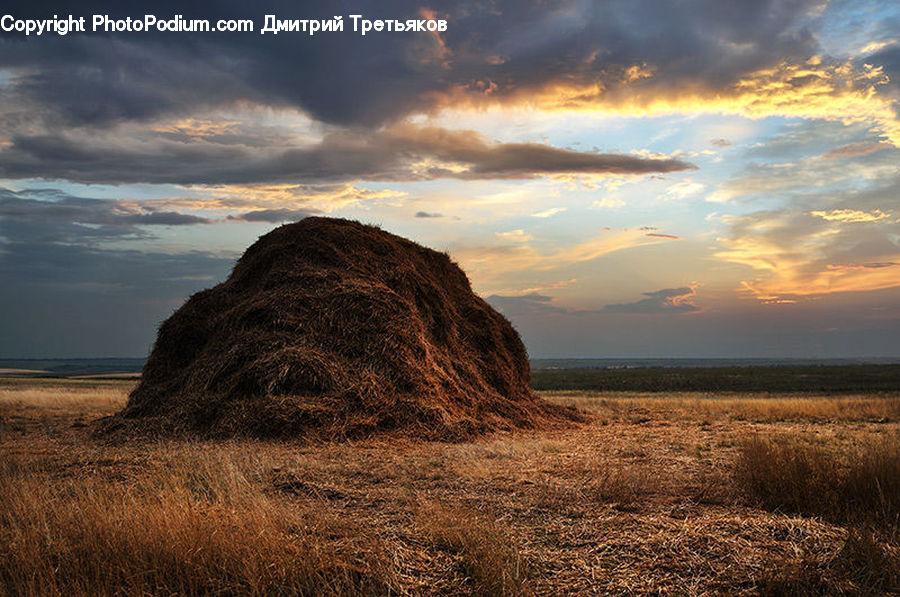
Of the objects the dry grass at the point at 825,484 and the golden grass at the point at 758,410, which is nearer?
the dry grass at the point at 825,484

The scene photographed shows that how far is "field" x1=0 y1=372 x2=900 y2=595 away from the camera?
4617 mm

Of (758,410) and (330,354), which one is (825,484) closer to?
(330,354)

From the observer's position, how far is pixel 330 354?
14188 millimetres

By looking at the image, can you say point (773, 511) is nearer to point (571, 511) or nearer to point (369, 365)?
point (571, 511)

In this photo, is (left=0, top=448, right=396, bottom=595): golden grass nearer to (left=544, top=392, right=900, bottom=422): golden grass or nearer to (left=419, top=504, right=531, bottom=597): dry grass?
(left=419, top=504, right=531, bottom=597): dry grass

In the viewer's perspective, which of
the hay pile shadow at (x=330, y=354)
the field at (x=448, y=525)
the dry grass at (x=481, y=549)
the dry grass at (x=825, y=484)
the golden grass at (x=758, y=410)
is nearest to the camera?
the dry grass at (x=481, y=549)

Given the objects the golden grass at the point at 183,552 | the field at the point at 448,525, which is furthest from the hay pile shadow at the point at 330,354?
the golden grass at the point at 183,552

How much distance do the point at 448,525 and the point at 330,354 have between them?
9.15 m

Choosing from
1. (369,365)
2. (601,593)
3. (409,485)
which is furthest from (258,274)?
(601,593)

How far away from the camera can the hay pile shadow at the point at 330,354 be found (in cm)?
1327

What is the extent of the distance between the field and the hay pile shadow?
8.62 feet

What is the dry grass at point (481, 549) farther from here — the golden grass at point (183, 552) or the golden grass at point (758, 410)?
the golden grass at point (758, 410)

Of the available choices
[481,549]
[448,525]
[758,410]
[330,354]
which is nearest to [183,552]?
[448,525]

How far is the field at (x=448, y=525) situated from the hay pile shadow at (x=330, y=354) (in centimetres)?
263
